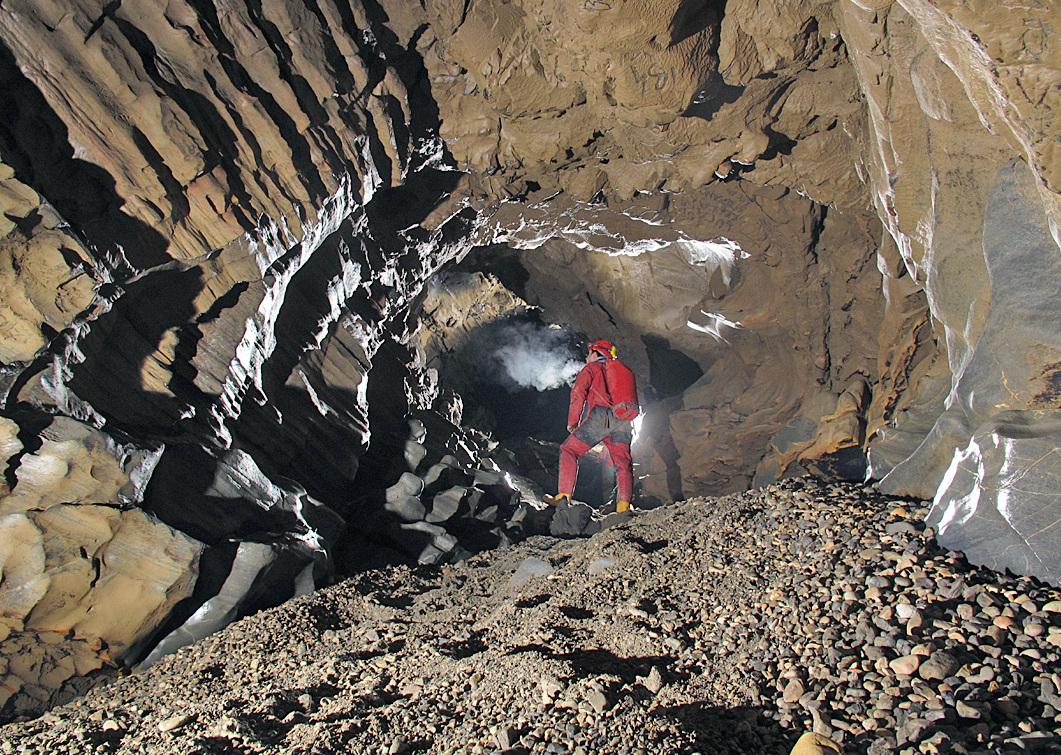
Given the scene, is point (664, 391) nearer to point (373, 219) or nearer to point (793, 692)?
point (373, 219)

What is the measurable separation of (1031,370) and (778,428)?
652cm

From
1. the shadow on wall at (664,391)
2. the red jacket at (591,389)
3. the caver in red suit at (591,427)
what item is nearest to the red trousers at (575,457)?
the caver in red suit at (591,427)

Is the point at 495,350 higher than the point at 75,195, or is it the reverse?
the point at 75,195

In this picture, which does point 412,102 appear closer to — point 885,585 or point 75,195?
point 75,195

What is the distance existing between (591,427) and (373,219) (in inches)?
147

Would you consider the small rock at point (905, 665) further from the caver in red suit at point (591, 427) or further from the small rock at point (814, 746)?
the caver in red suit at point (591, 427)

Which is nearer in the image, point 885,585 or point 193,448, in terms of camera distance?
point 885,585

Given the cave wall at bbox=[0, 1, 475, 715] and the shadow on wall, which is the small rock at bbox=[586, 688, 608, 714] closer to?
the cave wall at bbox=[0, 1, 475, 715]

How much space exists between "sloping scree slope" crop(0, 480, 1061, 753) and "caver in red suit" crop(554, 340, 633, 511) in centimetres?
371

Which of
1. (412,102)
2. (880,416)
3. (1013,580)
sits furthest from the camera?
(880,416)

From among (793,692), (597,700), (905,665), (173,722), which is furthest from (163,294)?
(905,665)

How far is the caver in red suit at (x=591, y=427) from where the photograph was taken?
27.7 feet

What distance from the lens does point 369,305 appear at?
309 inches

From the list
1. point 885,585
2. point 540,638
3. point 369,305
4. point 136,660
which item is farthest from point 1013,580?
point 369,305
